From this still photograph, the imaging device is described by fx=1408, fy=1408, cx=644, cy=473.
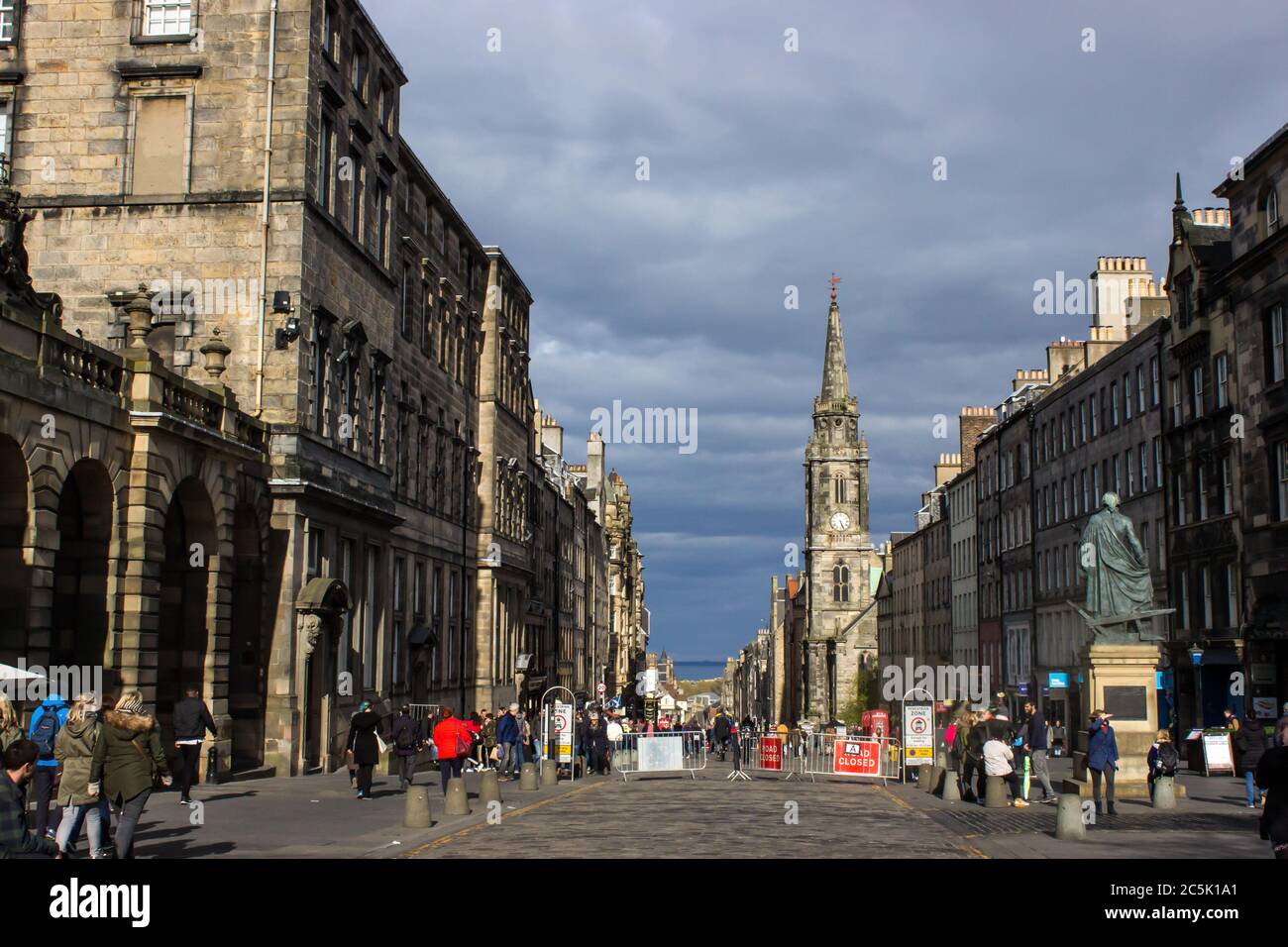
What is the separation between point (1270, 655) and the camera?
40.6 metres

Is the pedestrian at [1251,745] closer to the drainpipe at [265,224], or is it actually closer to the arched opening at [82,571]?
the arched opening at [82,571]

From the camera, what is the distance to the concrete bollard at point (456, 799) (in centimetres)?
2347

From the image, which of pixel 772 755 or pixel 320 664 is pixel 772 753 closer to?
pixel 772 755

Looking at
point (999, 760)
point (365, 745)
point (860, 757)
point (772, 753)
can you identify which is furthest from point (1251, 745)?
point (365, 745)

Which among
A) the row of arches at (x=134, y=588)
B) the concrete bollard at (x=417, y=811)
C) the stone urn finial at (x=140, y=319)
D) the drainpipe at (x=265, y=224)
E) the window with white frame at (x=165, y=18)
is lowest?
the concrete bollard at (x=417, y=811)

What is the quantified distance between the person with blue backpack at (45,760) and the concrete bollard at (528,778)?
11417mm

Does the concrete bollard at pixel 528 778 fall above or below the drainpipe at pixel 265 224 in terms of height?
below

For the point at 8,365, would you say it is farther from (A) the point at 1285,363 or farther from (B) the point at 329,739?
(A) the point at 1285,363

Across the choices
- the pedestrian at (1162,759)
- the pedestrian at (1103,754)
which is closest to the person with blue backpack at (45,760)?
the pedestrian at (1103,754)

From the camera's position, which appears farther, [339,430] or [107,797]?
[339,430]

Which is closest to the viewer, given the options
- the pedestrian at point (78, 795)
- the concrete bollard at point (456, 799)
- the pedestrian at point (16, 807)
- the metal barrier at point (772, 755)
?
the pedestrian at point (16, 807)

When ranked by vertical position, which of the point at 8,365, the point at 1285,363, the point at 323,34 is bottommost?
the point at 8,365

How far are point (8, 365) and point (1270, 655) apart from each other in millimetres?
34304
